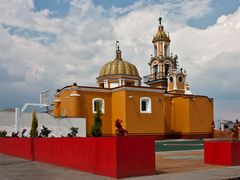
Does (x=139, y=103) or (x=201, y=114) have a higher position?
(x=139, y=103)

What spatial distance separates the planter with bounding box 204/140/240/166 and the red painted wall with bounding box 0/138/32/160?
8.99m

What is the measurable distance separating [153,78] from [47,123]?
24.2 metres

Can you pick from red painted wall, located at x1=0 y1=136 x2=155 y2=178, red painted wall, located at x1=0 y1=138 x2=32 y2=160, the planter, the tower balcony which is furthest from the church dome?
red painted wall, located at x1=0 y1=136 x2=155 y2=178

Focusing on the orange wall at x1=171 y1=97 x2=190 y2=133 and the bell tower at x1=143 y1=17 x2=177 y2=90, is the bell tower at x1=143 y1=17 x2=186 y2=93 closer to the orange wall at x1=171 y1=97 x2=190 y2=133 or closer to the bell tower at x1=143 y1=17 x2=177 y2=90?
the bell tower at x1=143 y1=17 x2=177 y2=90

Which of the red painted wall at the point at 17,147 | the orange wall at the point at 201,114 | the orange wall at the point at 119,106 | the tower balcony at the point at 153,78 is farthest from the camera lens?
the tower balcony at the point at 153,78

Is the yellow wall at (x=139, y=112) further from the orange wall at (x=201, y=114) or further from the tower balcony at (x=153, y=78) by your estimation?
the tower balcony at (x=153, y=78)

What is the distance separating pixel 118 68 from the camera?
48.5 metres

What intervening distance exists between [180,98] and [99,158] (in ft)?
117

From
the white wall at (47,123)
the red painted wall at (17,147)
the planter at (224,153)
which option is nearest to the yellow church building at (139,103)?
the white wall at (47,123)

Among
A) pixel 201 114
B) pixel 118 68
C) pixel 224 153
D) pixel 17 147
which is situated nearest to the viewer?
pixel 224 153

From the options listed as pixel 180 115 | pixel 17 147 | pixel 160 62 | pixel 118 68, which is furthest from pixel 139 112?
pixel 17 147

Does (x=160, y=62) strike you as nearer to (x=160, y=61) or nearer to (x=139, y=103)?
(x=160, y=61)

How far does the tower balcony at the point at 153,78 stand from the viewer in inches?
2245

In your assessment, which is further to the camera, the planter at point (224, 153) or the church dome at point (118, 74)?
the church dome at point (118, 74)
